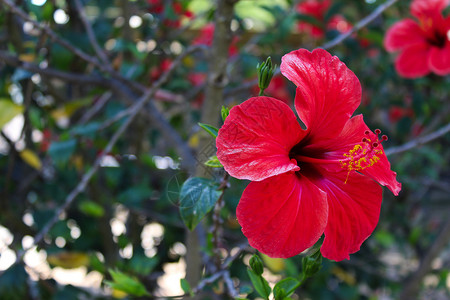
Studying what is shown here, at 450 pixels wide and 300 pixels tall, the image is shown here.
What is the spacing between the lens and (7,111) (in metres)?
1.33

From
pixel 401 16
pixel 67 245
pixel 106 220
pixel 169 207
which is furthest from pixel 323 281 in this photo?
pixel 401 16

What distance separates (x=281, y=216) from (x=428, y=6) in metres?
0.97

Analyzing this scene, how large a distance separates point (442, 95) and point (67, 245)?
1663mm

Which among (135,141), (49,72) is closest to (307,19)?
(135,141)

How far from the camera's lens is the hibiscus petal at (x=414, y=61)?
1232 mm

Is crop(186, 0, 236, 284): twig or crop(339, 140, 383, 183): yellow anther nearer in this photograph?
crop(339, 140, 383, 183): yellow anther

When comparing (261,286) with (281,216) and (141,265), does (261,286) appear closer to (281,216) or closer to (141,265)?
(281,216)

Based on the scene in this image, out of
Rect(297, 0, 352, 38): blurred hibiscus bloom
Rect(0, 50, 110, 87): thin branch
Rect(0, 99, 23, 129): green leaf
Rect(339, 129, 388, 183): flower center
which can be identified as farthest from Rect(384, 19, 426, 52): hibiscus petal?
Rect(0, 99, 23, 129): green leaf

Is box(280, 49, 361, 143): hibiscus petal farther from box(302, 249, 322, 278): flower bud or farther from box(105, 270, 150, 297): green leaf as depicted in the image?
box(105, 270, 150, 297): green leaf

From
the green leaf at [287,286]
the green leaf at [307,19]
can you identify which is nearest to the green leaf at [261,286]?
the green leaf at [287,286]

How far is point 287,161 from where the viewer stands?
588 millimetres

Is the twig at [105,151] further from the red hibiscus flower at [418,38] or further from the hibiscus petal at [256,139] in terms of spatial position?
the red hibiscus flower at [418,38]

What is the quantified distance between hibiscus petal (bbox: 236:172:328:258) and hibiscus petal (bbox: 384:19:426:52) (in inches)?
32.6

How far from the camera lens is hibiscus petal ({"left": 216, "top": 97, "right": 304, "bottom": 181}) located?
54 cm
